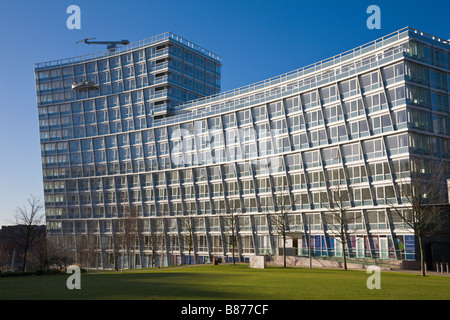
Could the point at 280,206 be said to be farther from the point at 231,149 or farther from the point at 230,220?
the point at 231,149

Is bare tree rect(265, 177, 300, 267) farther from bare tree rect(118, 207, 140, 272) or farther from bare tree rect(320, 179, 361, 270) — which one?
bare tree rect(118, 207, 140, 272)

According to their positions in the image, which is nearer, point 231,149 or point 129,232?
point 231,149

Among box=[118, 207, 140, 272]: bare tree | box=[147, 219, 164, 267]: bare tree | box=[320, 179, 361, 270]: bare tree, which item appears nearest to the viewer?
box=[320, 179, 361, 270]: bare tree

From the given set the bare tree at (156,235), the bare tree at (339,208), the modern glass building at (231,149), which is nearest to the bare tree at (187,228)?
the modern glass building at (231,149)

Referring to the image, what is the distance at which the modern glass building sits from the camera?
188 ft

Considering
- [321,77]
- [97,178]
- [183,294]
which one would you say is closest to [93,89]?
[97,178]

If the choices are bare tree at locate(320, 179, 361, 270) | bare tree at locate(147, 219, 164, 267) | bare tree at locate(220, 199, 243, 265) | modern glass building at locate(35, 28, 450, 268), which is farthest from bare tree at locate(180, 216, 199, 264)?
bare tree at locate(320, 179, 361, 270)

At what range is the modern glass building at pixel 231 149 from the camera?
2257 inches

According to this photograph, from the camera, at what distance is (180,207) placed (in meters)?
85.0

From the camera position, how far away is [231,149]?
7681 cm

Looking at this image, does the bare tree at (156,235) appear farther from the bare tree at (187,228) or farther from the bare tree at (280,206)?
the bare tree at (280,206)

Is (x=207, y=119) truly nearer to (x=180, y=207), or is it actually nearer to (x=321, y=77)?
(x=180, y=207)


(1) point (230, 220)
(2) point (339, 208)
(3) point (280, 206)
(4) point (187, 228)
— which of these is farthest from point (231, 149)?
(2) point (339, 208)

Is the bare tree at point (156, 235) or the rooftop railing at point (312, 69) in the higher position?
the rooftop railing at point (312, 69)
